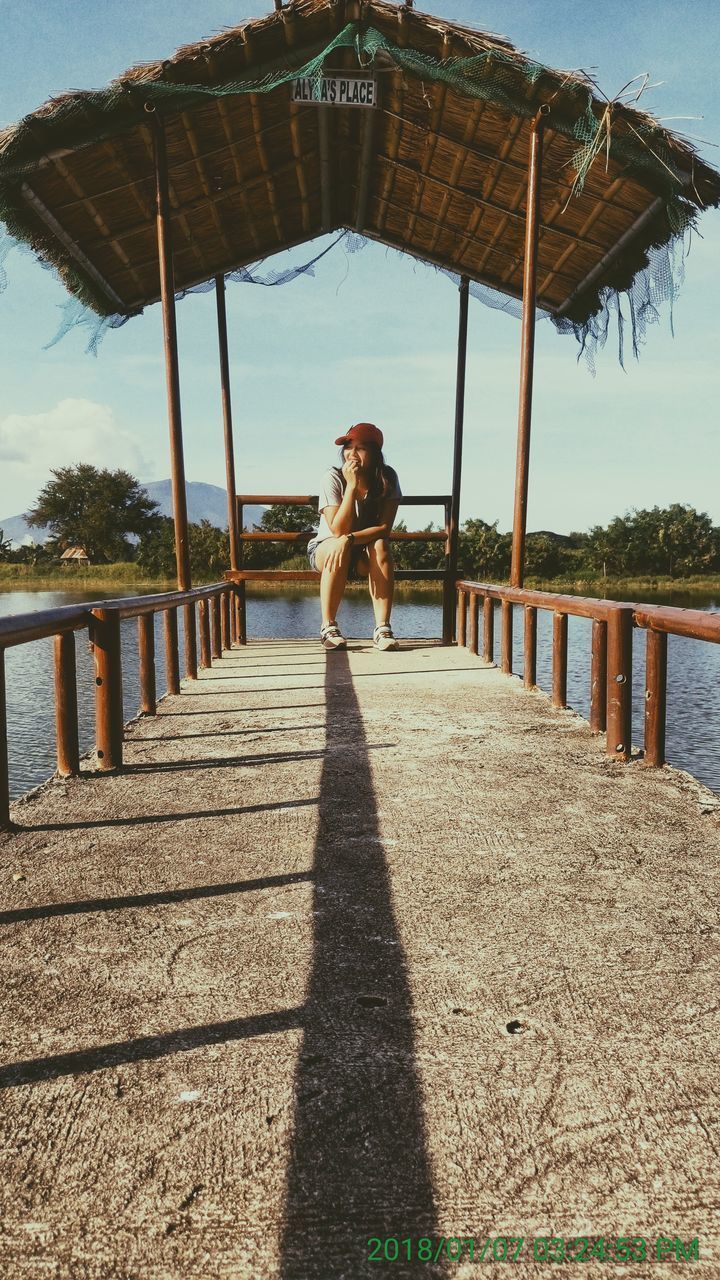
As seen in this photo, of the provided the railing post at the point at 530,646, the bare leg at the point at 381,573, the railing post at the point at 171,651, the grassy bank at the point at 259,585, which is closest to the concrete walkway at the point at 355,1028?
the railing post at the point at 530,646

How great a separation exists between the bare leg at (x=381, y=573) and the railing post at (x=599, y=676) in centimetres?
298

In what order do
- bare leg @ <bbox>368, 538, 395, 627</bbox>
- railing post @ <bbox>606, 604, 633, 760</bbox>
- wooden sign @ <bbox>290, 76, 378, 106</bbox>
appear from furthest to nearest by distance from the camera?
1. bare leg @ <bbox>368, 538, 395, 627</bbox>
2. wooden sign @ <bbox>290, 76, 378, 106</bbox>
3. railing post @ <bbox>606, 604, 633, 760</bbox>

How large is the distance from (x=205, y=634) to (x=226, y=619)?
1606 mm

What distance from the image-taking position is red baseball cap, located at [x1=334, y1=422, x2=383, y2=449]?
6.27 metres

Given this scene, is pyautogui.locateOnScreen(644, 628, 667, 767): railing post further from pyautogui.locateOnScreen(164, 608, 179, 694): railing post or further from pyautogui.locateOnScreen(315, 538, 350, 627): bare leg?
pyautogui.locateOnScreen(315, 538, 350, 627): bare leg

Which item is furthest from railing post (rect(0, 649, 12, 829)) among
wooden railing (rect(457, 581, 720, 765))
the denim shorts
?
the denim shorts

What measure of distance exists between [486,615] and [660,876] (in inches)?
162

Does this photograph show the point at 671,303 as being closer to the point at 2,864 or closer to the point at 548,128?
the point at 548,128

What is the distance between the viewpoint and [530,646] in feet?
16.0

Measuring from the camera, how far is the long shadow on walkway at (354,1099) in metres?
0.94

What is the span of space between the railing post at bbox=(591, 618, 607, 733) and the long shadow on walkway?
166 centimetres

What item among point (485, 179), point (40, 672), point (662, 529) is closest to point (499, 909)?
point (485, 179)

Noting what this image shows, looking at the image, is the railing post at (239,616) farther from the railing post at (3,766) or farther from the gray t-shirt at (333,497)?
the railing post at (3,766)

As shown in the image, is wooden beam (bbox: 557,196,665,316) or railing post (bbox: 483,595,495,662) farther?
railing post (bbox: 483,595,495,662)
